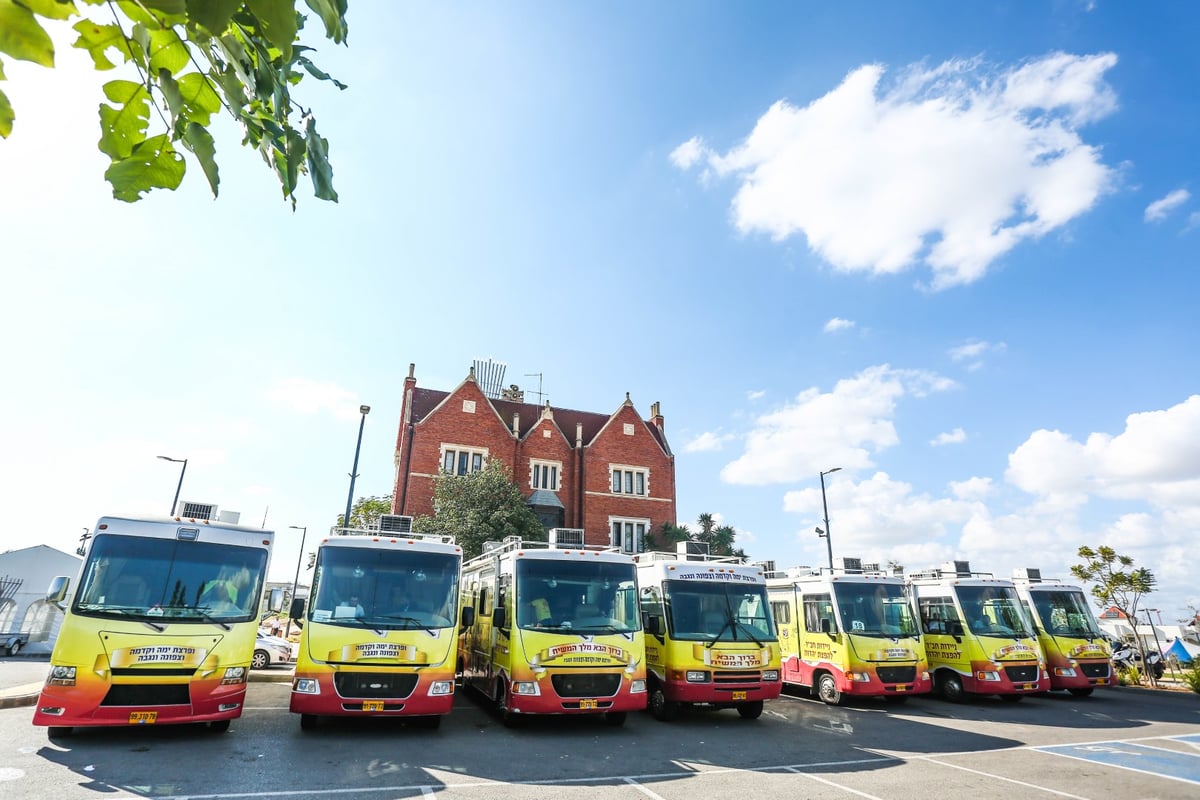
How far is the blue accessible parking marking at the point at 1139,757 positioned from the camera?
29.0ft

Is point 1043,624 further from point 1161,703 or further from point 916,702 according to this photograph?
point 916,702

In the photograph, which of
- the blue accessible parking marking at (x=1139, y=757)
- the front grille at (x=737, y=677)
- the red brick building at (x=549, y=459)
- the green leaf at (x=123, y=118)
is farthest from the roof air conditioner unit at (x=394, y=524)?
the red brick building at (x=549, y=459)

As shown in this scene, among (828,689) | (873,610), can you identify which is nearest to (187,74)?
(873,610)

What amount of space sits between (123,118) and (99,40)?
0.16m

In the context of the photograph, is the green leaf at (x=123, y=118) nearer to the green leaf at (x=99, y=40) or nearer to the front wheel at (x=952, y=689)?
the green leaf at (x=99, y=40)

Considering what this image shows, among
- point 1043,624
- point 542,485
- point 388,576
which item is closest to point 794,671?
point 1043,624

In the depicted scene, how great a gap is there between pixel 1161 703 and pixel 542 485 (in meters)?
26.1

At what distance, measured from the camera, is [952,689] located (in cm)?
1622

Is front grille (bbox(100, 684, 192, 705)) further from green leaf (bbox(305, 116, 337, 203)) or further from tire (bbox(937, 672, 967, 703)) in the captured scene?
tire (bbox(937, 672, 967, 703))

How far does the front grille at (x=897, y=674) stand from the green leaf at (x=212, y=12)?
16266mm

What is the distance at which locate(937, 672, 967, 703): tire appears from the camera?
1609 centimetres

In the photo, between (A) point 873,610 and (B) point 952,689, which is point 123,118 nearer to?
(A) point 873,610

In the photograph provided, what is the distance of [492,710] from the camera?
13.1 m

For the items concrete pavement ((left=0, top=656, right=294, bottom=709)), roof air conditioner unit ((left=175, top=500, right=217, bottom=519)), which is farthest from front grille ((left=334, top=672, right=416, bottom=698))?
concrete pavement ((left=0, top=656, right=294, bottom=709))
